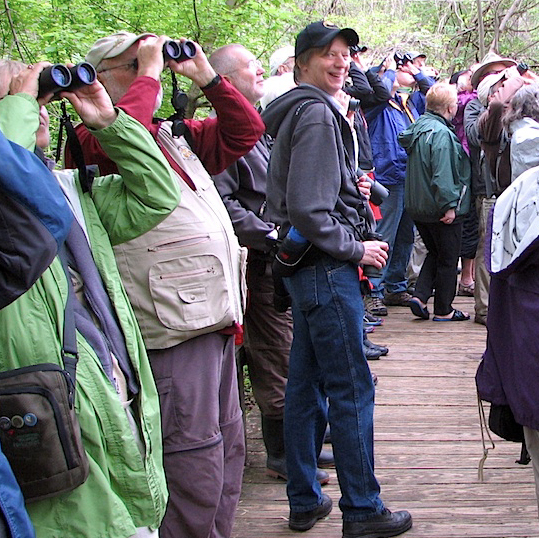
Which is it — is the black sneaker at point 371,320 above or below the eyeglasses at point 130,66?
below

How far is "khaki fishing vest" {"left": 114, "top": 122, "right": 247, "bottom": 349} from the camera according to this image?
2.56 meters

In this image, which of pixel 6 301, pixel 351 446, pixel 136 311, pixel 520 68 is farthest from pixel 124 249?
pixel 520 68

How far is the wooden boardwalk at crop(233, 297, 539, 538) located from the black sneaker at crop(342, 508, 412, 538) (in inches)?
4.1

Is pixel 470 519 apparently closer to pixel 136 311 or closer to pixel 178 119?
pixel 136 311

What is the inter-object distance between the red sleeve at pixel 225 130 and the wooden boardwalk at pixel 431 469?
67.6 inches

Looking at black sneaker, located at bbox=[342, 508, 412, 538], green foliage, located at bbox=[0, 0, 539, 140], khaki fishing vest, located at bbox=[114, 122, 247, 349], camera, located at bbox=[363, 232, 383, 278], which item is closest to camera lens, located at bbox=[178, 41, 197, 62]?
khaki fishing vest, located at bbox=[114, 122, 247, 349]

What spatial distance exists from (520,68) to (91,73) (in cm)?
414

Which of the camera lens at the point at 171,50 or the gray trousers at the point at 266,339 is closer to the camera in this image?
the camera lens at the point at 171,50

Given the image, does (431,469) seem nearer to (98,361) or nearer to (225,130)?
(225,130)

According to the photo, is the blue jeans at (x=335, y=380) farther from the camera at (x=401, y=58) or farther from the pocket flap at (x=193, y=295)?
the camera at (x=401, y=58)

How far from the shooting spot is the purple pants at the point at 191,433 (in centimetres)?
260

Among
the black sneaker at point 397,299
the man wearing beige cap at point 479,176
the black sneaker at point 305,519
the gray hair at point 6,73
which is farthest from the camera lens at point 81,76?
the black sneaker at point 397,299

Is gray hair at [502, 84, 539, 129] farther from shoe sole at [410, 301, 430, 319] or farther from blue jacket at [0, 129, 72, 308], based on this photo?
shoe sole at [410, 301, 430, 319]

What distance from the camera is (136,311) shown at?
2.56 meters
